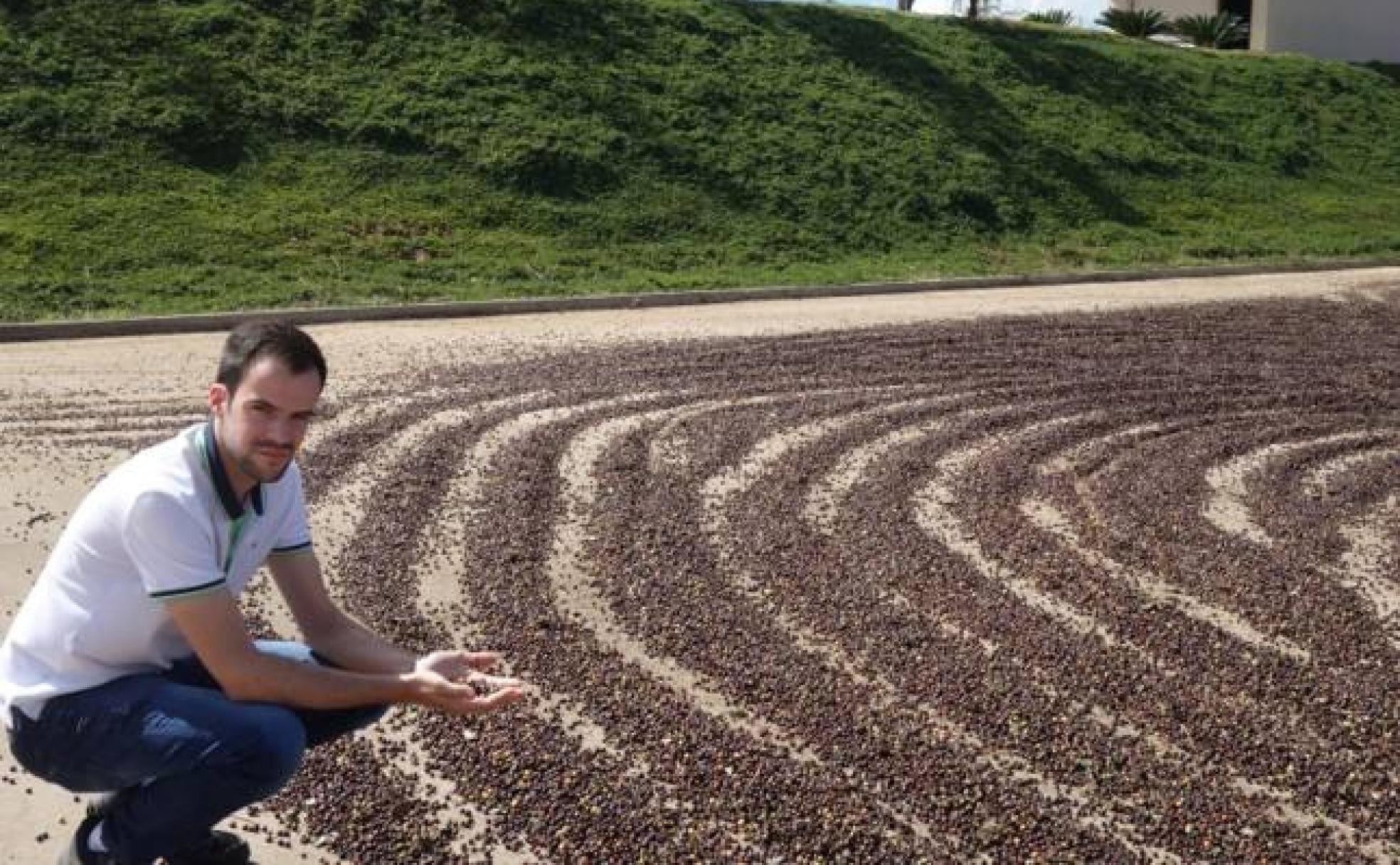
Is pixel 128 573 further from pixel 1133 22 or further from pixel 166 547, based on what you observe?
pixel 1133 22

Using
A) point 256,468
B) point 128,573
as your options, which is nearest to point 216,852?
point 128,573

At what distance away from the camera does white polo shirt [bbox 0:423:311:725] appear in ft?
11.5

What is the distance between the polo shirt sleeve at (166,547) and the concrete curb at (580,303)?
29.6ft

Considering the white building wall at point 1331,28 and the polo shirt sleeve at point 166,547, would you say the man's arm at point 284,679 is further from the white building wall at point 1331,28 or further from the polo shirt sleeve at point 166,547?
the white building wall at point 1331,28

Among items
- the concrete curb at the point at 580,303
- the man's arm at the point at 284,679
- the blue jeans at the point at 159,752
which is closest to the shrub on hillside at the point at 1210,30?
the concrete curb at the point at 580,303

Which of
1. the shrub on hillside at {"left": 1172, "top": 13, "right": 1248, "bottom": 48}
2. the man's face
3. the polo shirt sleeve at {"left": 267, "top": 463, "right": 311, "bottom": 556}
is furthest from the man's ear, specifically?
the shrub on hillside at {"left": 1172, "top": 13, "right": 1248, "bottom": 48}

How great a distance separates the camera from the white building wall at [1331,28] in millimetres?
39219

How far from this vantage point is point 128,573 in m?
3.62

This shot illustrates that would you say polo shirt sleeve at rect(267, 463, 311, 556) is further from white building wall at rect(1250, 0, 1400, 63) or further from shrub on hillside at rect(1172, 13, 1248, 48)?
white building wall at rect(1250, 0, 1400, 63)

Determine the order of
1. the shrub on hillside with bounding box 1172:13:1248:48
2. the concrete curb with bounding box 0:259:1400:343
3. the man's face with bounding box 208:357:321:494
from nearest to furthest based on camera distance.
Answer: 1. the man's face with bounding box 208:357:321:494
2. the concrete curb with bounding box 0:259:1400:343
3. the shrub on hillside with bounding box 1172:13:1248:48

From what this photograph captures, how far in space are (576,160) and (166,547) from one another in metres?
18.6

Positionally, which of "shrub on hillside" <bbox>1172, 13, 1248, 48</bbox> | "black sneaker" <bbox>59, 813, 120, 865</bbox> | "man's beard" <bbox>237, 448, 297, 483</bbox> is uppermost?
"shrub on hillside" <bbox>1172, 13, 1248, 48</bbox>

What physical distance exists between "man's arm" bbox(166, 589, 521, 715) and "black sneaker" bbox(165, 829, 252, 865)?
1.92 ft

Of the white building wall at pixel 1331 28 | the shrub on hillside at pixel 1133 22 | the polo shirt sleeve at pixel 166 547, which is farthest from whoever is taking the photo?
the white building wall at pixel 1331 28
